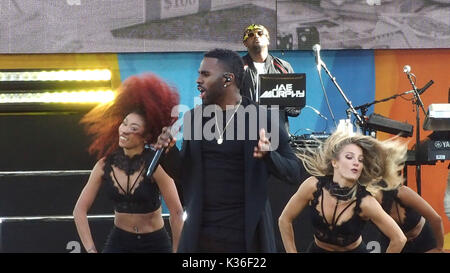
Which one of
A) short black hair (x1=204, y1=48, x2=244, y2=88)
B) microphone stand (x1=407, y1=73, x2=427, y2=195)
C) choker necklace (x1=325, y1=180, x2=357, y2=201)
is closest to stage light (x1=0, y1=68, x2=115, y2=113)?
short black hair (x1=204, y1=48, x2=244, y2=88)

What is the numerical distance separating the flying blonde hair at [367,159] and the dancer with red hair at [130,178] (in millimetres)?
874

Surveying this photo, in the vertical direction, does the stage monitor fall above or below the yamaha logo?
above

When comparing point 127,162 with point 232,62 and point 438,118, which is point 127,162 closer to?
point 232,62

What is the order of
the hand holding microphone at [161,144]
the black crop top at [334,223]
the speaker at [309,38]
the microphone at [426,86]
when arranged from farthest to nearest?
the speaker at [309,38] < the microphone at [426,86] < the hand holding microphone at [161,144] < the black crop top at [334,223]

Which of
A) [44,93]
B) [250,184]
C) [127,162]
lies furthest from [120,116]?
[250,184]

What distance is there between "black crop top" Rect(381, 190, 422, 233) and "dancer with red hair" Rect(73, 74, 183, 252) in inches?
49.9

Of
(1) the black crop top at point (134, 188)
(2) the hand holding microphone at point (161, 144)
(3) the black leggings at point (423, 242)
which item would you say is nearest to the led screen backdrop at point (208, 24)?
(2) the hand holding microphone at point (161, 144)

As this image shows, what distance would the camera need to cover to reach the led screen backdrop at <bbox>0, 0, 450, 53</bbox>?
198 inches

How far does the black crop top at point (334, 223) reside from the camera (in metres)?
4.38

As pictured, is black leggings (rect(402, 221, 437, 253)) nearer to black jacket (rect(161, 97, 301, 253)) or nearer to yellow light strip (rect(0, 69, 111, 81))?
black jacket (rect(161, 97, 301, 253))

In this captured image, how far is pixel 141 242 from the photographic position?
4.48 metres

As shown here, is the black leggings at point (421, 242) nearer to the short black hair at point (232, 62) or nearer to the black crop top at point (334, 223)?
the black crop top at point (334, 223)
